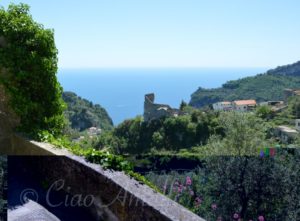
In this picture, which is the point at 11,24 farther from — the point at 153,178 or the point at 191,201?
the point at 191,201

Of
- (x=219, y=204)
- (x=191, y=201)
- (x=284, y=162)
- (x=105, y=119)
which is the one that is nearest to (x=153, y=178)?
(x=191, y=201)

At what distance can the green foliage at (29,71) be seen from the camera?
8023mm

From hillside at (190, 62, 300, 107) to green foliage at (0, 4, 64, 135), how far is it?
330 feet

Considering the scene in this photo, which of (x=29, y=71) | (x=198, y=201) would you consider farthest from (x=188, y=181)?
(x=29, y=71)

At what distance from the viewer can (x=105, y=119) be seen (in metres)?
105

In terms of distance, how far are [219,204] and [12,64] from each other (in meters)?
4.40

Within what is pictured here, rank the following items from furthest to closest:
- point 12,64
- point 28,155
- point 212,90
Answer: point 212,90
point 12,64
point 28,155

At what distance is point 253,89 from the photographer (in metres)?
119

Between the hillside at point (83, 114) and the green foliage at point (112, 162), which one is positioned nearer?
the green foliage at point (112, 162)

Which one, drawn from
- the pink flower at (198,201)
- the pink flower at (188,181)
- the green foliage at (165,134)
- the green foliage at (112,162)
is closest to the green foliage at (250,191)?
the pink flower at (198,201)

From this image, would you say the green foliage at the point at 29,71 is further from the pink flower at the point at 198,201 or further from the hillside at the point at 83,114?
the hillside at the point at 83,114

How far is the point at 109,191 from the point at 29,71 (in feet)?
12.0

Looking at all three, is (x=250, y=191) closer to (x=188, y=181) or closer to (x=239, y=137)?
(x=188, y=181)

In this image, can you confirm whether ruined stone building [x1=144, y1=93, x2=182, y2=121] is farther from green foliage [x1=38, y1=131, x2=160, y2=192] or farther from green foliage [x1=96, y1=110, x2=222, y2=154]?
green foliage [x1=38, y1=131, x2=160, y2=192]
